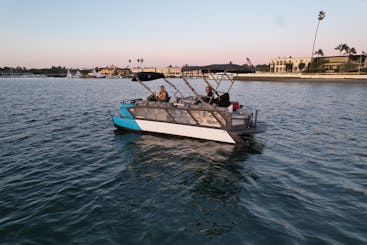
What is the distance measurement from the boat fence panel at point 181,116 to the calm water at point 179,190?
1.32m

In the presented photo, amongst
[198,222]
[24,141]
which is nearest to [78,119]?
[24,141]

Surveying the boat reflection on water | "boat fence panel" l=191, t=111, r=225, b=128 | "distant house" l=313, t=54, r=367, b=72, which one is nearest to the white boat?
"boat fence panel" l=191, t=111, r=225, b=128

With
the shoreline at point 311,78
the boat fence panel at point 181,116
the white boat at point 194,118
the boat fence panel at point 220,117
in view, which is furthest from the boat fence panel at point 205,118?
the shoreline at point 311,78

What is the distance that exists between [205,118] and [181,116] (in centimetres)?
173

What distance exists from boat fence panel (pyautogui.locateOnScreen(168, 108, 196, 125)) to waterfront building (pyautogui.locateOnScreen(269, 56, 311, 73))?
13928cm

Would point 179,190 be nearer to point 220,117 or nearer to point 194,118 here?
point 220,117

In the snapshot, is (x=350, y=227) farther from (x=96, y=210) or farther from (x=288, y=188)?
(x=96, y=210)

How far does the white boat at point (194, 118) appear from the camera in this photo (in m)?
14.6

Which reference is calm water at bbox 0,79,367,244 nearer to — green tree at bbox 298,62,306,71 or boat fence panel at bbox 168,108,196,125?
boat fence panel at bbox 168,108,196,125

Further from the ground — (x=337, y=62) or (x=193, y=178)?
(x=337, y=62)

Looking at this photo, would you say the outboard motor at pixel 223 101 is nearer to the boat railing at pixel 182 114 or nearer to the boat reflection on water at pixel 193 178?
the boat railing at pixel 182 114

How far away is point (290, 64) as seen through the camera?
139500 mm

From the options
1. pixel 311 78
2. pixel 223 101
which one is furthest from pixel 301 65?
pixel 223 101

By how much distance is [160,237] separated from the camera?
635cm
